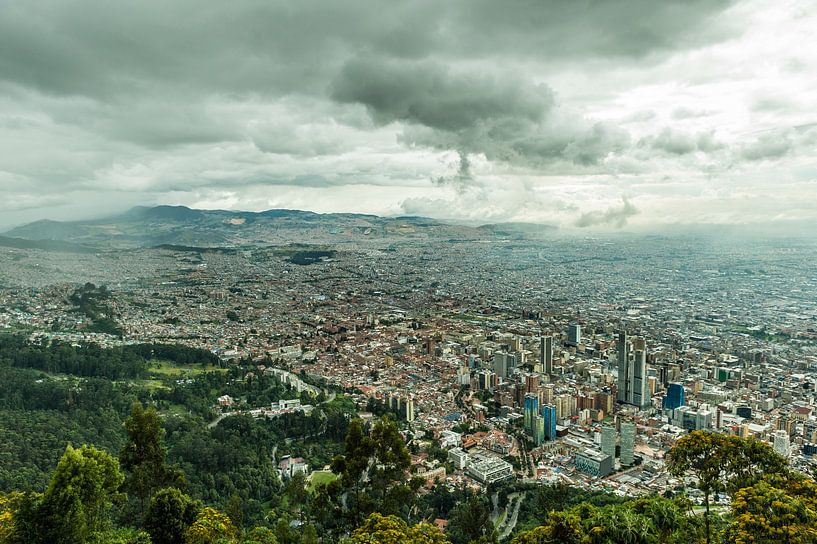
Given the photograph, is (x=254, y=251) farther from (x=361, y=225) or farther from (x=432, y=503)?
(x=432, y=503)

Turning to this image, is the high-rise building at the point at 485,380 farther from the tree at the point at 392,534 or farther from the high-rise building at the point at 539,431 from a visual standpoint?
the tree at the point at 392,534

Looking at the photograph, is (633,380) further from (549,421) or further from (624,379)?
(549,421)

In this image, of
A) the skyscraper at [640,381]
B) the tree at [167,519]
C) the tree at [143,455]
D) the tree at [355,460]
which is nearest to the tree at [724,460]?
the tree at [355,460]

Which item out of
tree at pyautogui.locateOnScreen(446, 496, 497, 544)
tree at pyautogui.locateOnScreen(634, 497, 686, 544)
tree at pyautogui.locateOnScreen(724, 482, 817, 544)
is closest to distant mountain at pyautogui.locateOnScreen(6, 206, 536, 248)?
tree at pyautogui.locateOnScreen(446, 496, 497, 544)

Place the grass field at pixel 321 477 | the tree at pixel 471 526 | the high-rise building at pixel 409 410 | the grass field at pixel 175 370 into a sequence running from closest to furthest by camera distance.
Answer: the tree at pixel 471 526 → the grass field at pixel 321 477 → the high-rise building at pixel 409 410 → the grass field at pixel 175 370

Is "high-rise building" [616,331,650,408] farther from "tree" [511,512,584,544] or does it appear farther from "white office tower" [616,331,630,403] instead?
"tree" [511,512,584,544]

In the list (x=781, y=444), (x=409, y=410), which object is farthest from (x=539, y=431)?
(x=781, y=444)

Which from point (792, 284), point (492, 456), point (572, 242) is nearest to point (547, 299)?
point (792, 284)
